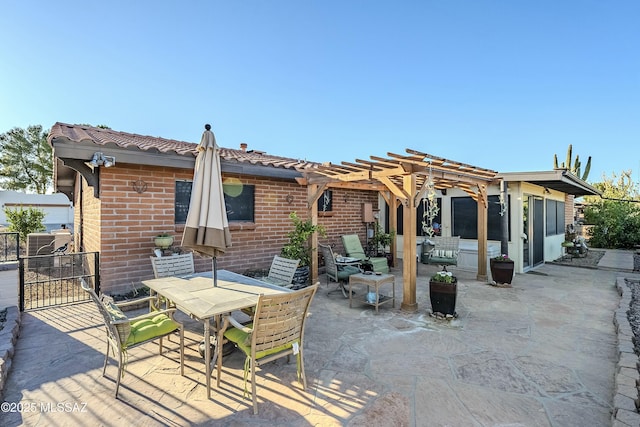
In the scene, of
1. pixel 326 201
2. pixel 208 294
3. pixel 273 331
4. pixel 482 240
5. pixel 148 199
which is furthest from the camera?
pixel 326 201

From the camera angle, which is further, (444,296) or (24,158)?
(24,158)

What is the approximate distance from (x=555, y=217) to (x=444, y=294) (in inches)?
401

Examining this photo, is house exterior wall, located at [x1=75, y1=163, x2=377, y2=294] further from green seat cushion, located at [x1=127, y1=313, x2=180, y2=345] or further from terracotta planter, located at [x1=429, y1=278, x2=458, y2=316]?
terracotta planter, located at [x1=429, y1=278, x2=458, y2=316]

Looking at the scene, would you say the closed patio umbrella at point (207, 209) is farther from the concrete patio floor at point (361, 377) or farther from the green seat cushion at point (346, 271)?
the green seat cushion at point (346, 271)

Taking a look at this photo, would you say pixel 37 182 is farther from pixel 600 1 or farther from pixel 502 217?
pixel 600 1

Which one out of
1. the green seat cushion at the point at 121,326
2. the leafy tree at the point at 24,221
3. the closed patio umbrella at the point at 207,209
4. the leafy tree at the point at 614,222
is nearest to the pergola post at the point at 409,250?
the closed patio umbrella at the point at 207,209

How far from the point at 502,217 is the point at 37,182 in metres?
36.9

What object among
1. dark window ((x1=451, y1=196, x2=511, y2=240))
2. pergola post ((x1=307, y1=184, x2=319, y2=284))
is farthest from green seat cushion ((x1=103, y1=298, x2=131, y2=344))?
dark window ((x1=451, y1=196, x2=511, y2=240))

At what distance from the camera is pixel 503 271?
23.0ft

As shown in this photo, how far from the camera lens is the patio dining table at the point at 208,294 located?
9.14 ft

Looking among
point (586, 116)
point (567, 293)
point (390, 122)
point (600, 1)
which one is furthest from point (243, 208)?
point (586, 116)

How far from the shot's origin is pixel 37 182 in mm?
27859

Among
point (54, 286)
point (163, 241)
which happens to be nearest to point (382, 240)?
point (163, 241)

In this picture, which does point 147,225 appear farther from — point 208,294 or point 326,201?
point 326,201
